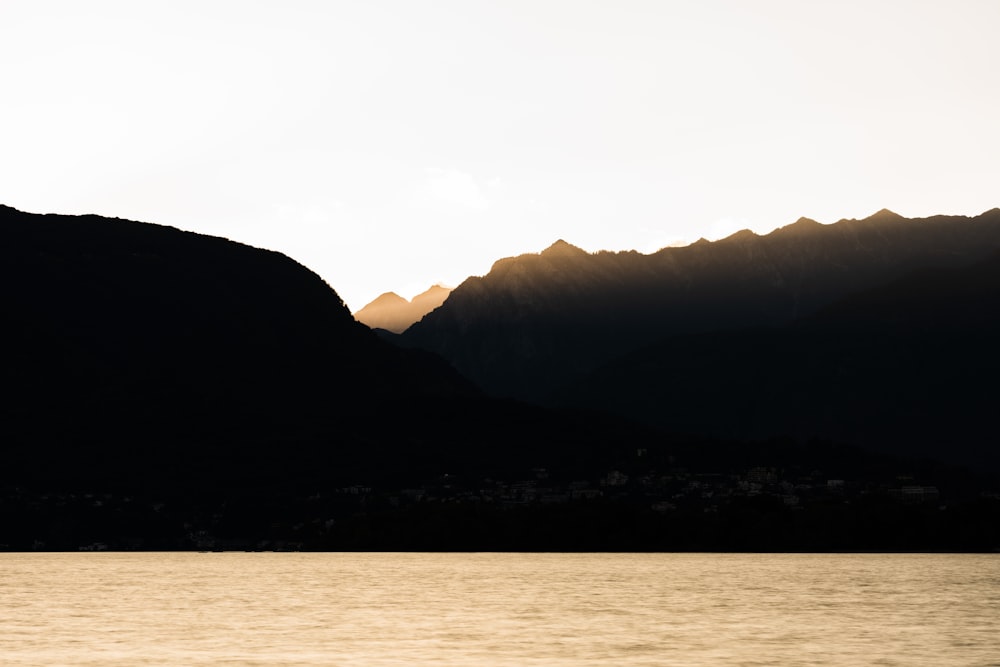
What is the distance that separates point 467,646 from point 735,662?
19.6 metres

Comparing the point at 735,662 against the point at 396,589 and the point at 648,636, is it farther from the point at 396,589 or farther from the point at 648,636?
the point at 396,589

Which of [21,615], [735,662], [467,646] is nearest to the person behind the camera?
[735,662]

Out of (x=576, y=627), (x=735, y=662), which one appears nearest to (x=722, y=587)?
(x=576, y=627)

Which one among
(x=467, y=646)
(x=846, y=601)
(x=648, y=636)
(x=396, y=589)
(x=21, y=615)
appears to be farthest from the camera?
(x=396, y=589)

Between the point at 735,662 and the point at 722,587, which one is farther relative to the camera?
the point at 722,587

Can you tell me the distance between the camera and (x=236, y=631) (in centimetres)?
11569

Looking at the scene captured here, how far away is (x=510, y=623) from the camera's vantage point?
4852 inches

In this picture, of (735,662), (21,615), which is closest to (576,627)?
(735,662)

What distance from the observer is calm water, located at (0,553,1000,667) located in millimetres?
94938

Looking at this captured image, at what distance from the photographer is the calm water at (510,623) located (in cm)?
9494

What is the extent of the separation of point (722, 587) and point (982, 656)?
282ft

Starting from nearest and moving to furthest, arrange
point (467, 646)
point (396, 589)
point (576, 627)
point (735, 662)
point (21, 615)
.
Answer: point (735, 662) → point (467, 646) → point (576, 627) → point (21, 615) → point (396, 589)

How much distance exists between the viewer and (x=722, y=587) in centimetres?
17925

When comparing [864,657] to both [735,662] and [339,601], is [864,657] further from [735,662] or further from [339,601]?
[339,601]
